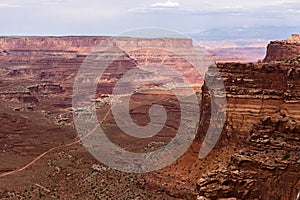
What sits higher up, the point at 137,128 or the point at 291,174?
the point at 291,174

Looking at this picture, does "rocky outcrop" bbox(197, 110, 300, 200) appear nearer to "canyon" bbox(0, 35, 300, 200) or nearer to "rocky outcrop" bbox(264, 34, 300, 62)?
"canyon" bbox(0, 35, 300, 200)

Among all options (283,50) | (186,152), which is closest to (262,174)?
(186,152)

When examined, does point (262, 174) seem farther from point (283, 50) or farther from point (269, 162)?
point (283, 50)

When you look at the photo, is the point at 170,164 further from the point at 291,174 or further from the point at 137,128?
the point at 137,128

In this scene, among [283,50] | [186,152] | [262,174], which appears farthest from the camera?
[283,50]

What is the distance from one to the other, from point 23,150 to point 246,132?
39451 millimetres

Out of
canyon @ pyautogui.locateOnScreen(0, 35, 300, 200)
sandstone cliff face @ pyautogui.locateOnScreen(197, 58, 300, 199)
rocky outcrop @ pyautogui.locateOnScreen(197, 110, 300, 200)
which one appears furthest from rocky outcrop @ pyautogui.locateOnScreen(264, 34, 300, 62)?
rocky outcrop @ pyautogui.locateOnScreen(197, 110, 300, 200)

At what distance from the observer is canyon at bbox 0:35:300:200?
18.4 metres

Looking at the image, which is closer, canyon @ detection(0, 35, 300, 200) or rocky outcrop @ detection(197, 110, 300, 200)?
rocky outcrop @ detection(197, 110, 300, 200)

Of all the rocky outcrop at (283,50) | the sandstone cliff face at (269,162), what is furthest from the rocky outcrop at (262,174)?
the rocky outcrop at (283,50)

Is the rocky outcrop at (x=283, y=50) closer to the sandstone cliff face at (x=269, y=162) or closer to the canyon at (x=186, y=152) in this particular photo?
the canyon at (x=186, y=152)

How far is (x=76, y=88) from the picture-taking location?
412 feet

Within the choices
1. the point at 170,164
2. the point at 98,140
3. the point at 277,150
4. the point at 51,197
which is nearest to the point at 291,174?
the point at 277,150

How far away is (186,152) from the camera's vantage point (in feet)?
113
